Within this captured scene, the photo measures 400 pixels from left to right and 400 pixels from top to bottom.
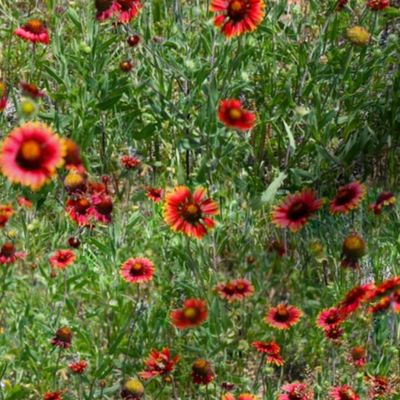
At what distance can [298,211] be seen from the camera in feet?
8.34

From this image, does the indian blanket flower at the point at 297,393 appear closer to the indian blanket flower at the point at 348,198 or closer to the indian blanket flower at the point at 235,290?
the indian blanket flower at the point at 235,290

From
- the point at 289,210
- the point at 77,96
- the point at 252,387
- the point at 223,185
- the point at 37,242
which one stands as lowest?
the point at 252,387

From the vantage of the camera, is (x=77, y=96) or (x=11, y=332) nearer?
(x=11, y=332)

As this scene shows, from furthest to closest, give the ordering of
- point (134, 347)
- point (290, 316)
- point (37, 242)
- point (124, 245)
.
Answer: point (37, 242) → point (124, 245) → point (134, 347) → point (290, 316)

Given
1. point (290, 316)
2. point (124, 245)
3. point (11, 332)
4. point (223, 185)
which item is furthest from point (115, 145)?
point (290, 316)

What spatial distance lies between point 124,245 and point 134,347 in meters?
0.50

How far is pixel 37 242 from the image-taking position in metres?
3.33

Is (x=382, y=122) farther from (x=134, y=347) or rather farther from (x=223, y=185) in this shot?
(x=134, y=347)

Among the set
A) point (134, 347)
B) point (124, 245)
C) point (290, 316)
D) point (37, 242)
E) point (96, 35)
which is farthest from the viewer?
point (96, 35)

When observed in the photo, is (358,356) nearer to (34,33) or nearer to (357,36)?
(357,36)

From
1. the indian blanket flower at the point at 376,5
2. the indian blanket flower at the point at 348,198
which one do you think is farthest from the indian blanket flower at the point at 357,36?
the indian blanket flower at the point at 348,198

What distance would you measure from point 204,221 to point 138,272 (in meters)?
0.27

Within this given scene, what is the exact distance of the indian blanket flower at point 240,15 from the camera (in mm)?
2973

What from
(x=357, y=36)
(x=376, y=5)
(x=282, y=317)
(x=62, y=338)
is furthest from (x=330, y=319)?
(x=376, y=5)
